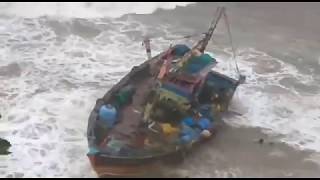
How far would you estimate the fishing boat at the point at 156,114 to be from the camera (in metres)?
12.2

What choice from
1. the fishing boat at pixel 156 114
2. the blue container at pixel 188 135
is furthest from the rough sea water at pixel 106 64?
the fishing boat at pixel 156 114

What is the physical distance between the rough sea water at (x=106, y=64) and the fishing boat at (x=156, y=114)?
1.01 metres

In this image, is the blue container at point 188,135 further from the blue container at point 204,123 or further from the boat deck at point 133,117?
the boat deck at point 133,117

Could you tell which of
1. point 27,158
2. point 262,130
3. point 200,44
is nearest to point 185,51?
point 200,44

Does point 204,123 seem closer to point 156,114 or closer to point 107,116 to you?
point 156,114

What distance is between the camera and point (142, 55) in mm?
19453

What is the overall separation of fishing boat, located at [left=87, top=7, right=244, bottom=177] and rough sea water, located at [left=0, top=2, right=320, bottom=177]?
1.01 m

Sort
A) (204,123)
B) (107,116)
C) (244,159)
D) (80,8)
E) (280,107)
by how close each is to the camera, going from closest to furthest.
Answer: (107,116)
(204,123)
(244,159)
(280,107)
(80,8)

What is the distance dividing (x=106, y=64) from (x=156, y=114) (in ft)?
19.1

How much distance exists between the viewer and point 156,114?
43.7ft

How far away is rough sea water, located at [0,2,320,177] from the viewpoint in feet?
48.0

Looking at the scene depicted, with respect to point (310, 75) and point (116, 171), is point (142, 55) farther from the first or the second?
point (116, 171)

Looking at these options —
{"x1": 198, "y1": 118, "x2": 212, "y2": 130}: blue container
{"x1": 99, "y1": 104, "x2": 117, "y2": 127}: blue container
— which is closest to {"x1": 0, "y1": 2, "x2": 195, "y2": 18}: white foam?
{"x1": 198, "y1": 118, "x2": 212, "y2": 130}: blue container

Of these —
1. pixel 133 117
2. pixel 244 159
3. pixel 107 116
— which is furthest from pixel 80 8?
pixel 244 159
